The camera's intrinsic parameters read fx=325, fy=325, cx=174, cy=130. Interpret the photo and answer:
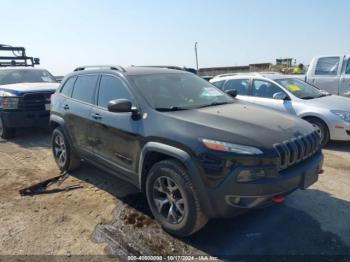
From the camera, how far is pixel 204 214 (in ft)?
10.1

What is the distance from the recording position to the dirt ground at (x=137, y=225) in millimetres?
3201

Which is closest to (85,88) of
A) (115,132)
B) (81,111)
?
(81,111)

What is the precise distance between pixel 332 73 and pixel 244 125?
7272 mm

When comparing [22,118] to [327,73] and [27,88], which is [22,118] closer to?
[27,88]

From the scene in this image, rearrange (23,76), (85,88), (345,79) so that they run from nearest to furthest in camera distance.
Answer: (85,88)
(345,79)
(23,76)

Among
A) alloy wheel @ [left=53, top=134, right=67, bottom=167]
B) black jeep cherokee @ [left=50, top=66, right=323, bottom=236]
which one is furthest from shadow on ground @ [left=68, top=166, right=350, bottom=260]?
alloy wheel @ [left=53, top=134, right=67, bottom=167]

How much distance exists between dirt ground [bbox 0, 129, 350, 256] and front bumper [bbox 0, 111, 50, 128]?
9.67ft

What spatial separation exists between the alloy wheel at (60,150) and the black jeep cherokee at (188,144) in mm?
708

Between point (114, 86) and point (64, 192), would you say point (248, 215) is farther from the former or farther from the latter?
point (64, 192)

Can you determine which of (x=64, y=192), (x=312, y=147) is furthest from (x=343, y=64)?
(x=64, y=192)

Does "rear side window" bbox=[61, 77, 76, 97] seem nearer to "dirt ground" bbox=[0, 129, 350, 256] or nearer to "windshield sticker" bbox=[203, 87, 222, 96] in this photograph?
"dirt ground" bbox=[0, 129, 350, 256]

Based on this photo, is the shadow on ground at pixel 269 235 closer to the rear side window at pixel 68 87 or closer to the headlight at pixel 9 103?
the rear side window at pixel 68 87

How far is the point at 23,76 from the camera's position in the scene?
9.10 meters

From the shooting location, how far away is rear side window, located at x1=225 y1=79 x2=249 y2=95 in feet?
25.2
